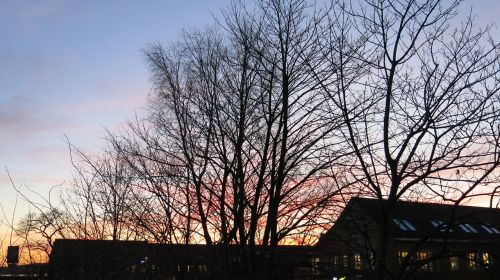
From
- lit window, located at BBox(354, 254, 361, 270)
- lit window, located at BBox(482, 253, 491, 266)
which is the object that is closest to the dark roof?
lit window, located at BBox(482, 253, 491, 266)

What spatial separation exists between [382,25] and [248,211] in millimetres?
5452

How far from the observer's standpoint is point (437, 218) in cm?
727

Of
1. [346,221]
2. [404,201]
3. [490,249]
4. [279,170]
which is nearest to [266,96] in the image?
[279,170]

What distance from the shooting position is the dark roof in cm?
629

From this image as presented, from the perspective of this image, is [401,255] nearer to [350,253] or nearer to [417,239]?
[417,239]

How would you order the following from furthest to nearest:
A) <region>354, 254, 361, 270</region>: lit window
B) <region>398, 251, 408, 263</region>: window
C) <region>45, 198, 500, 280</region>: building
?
<region>354, 254, 361, 270</region>: lit window, <region>398, 251, 408, 263</region>: window, <region>45, 198, 500, 280</region>: building

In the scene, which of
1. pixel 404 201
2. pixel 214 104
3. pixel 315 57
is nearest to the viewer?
pixel 404 201

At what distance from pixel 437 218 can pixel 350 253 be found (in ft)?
4.04

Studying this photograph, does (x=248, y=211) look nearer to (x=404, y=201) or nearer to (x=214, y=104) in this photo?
(x=214, y=104)

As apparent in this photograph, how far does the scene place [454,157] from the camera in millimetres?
6641

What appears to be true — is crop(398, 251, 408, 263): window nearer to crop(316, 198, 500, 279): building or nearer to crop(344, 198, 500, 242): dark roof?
crop(316, 198, 500, 279): building

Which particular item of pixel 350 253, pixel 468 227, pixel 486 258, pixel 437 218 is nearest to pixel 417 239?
pixel 437 218

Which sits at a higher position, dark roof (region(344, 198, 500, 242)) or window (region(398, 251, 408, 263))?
dark roof (region(344, 198, 500, 242))

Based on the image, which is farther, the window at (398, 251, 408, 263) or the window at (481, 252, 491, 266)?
the window at (398, 251, 408, 263)
